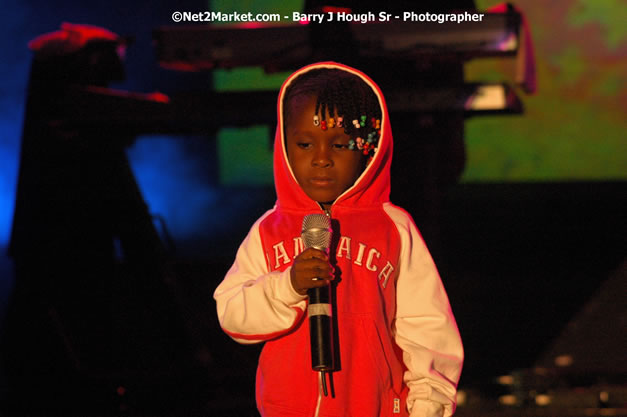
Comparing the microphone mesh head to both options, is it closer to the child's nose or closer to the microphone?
the microphone

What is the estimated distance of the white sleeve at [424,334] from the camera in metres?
1.35

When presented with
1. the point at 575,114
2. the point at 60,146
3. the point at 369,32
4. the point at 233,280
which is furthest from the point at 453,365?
the point at 575,114

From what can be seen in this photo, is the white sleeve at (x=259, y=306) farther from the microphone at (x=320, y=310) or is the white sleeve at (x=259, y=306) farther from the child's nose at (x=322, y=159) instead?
the child's nose at (x=322, y=159)

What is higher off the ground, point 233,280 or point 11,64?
point 11,64

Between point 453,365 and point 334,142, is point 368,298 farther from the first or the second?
point 334,142

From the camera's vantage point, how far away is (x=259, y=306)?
1338 mm

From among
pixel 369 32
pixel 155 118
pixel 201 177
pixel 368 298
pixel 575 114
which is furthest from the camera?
pixel 201 177

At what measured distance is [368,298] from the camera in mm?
1370

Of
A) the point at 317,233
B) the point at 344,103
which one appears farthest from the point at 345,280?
the point at 344,103

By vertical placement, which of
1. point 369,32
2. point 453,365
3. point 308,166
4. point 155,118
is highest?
point 369,32

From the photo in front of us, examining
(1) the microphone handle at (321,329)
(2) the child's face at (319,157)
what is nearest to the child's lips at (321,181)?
(2) the child's face at (319,157)

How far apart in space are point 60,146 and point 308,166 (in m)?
2.02

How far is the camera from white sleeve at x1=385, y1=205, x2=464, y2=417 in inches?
53.1

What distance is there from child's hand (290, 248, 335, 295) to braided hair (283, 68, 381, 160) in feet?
0.97
